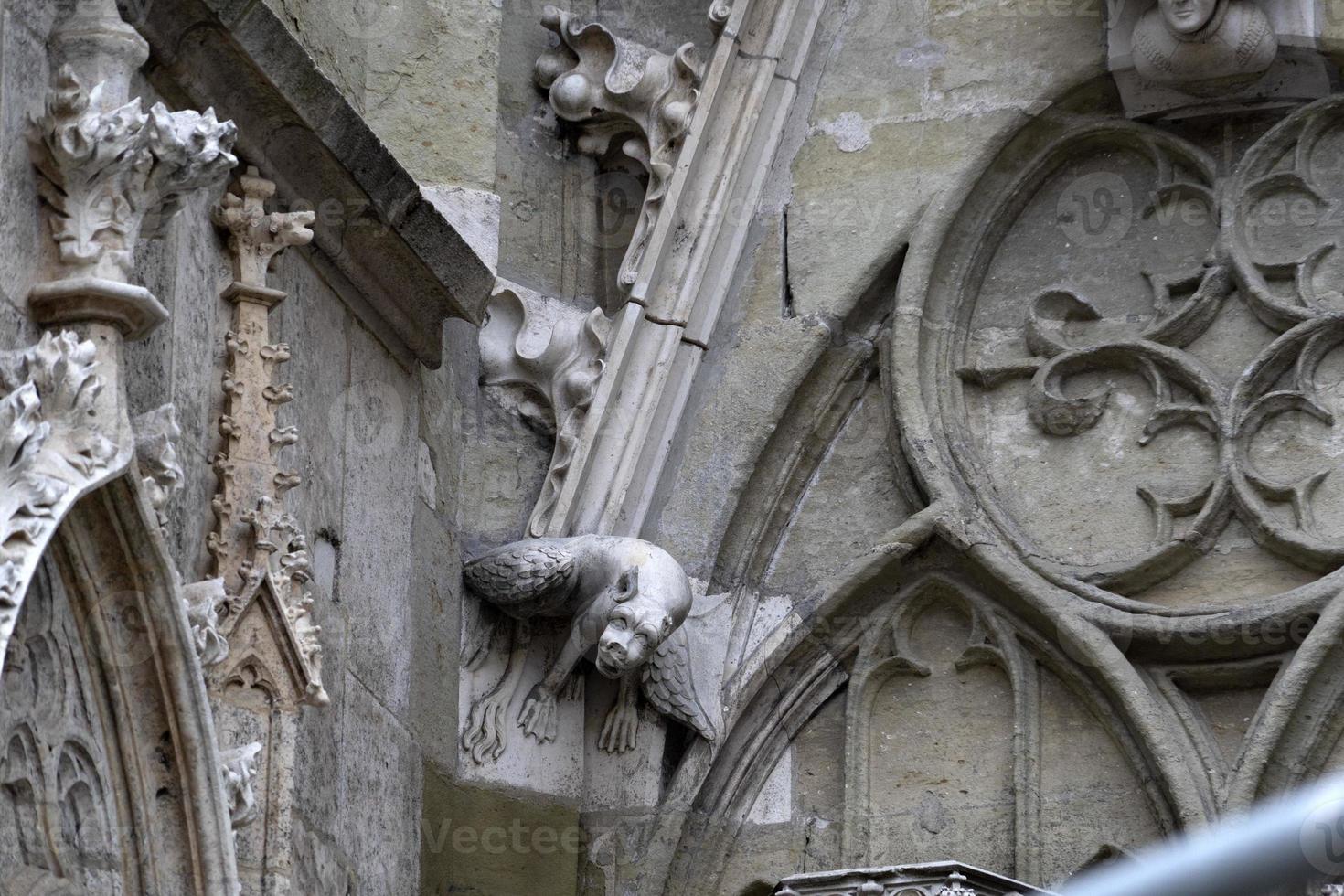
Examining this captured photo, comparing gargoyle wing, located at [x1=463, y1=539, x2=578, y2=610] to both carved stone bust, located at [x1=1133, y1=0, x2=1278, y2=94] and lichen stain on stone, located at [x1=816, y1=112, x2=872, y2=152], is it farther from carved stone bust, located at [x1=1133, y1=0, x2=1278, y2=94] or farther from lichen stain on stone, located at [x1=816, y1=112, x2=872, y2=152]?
carved stone bust, located at [x1=1133, y1=0, x2=1278, y2=94]

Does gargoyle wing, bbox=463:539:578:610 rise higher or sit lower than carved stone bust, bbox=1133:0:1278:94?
lower

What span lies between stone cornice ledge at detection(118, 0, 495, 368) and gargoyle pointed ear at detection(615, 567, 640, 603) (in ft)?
2.17

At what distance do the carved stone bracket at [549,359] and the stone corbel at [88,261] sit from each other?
1.98 meters

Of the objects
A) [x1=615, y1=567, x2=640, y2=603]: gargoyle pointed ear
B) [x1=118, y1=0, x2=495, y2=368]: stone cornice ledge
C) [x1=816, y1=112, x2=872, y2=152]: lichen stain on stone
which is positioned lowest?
[x1=615, y1=567, x2=640, y2=603]: gargoyle pointed ear

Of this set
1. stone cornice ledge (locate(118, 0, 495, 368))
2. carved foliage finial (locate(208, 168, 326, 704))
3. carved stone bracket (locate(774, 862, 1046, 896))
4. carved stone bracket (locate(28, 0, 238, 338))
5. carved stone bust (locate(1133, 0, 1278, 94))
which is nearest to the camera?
carved stone bracket (locate(28, 0, 238, 338))

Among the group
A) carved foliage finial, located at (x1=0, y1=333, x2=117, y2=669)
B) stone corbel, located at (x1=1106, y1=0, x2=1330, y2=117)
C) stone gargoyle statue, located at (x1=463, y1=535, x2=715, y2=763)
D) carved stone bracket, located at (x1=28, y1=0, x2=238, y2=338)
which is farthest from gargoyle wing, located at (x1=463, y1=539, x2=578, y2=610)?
carved foliage finial, located at (x1=0, y1=333, x2=117, y2=669)

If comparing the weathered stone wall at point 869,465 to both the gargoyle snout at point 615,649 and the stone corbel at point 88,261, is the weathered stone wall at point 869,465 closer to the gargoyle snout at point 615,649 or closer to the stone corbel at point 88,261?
the gargoyle snout at point 615,649

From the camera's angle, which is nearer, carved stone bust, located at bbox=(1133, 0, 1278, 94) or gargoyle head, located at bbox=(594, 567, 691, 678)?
gargoyle head, located at bbox=(594, 567, 691, 678)

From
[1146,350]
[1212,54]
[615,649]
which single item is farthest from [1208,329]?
[615,649]

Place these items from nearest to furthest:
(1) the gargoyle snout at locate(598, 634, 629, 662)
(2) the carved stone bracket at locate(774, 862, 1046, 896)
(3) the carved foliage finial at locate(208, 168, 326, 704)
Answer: (3) the carved foliage finial at locate(208, 168, 326, 704)
(2) the carved stone bracket at locate(774, 862, 1046, 896)
(1) the gargoyle snout at locate(598, 634, 629, 662)

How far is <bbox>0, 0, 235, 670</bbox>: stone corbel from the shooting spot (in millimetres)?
3457

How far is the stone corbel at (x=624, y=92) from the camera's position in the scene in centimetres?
621

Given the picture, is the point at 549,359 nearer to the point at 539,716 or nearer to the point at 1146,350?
the point at 539,716

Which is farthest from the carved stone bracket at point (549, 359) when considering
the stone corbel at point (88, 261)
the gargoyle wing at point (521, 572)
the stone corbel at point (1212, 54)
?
the stone corbel at point (88, 261)
